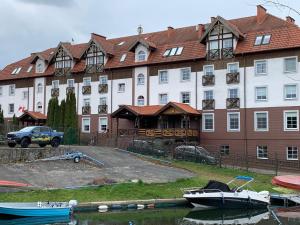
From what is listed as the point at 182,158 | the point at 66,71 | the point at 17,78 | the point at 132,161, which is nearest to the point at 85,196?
the point at 132,161

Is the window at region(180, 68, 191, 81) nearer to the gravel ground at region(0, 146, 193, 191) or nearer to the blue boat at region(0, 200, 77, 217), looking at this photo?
the gravel ground at region(0, 146, 193, 191)

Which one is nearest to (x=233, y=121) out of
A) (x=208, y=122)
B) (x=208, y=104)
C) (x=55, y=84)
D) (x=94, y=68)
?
(x=208, y=122)

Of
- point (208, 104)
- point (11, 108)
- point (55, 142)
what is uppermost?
point (11, 108)

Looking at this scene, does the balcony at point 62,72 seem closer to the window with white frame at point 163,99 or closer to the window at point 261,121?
the window with white frame at point 163,99

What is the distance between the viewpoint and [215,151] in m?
46.5

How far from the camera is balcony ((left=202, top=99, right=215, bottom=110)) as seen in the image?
4756 cm

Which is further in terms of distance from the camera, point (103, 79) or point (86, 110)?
point (86, 110)

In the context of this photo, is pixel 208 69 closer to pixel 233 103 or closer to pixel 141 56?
pixel 233 103

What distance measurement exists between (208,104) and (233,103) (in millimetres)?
2685

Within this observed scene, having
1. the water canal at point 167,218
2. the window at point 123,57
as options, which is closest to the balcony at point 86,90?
the window at point 123,57

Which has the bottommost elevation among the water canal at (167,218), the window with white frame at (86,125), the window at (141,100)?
the water canal at (167,218)

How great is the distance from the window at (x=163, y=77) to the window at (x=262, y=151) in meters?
12.5

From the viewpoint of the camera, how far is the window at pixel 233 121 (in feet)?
152

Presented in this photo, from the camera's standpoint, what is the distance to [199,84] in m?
48.8
